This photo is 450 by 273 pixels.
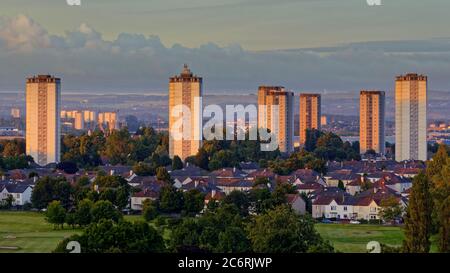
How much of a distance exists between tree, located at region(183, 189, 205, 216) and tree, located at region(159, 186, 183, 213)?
0.12 meters

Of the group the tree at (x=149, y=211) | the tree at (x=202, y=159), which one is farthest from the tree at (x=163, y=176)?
the tree at (x=149, y=211)

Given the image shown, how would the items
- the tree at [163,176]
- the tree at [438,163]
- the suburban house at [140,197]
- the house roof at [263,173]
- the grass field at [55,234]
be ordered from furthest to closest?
the house roof at [263,173] < the tree at [163,176] < the suburban house at [140,197] < the tree at [438,163] < the grass field at [55,234]

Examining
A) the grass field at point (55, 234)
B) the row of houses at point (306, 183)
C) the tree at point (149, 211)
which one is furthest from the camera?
the row of houses at point (306, 183)

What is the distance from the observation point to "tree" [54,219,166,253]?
8.03 meters

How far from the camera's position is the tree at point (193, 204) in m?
17.7

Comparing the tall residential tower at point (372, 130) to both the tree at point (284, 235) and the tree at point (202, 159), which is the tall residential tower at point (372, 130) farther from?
the tree at point (284, 235)

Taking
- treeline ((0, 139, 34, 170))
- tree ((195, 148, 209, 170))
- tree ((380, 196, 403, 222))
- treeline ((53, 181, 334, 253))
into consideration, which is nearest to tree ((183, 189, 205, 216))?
tree ((380, 196, 403, 222))

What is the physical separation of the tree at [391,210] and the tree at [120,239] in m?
8.38

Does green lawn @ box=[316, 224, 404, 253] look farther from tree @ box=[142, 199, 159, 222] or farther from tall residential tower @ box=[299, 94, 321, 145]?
tall residential tower @ box=[299, 94, 321, 145]

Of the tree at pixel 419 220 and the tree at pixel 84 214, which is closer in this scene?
the tree at pixel 419 220

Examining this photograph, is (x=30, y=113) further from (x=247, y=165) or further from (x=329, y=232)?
(x=329, y=232)

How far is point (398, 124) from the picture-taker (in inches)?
1224
